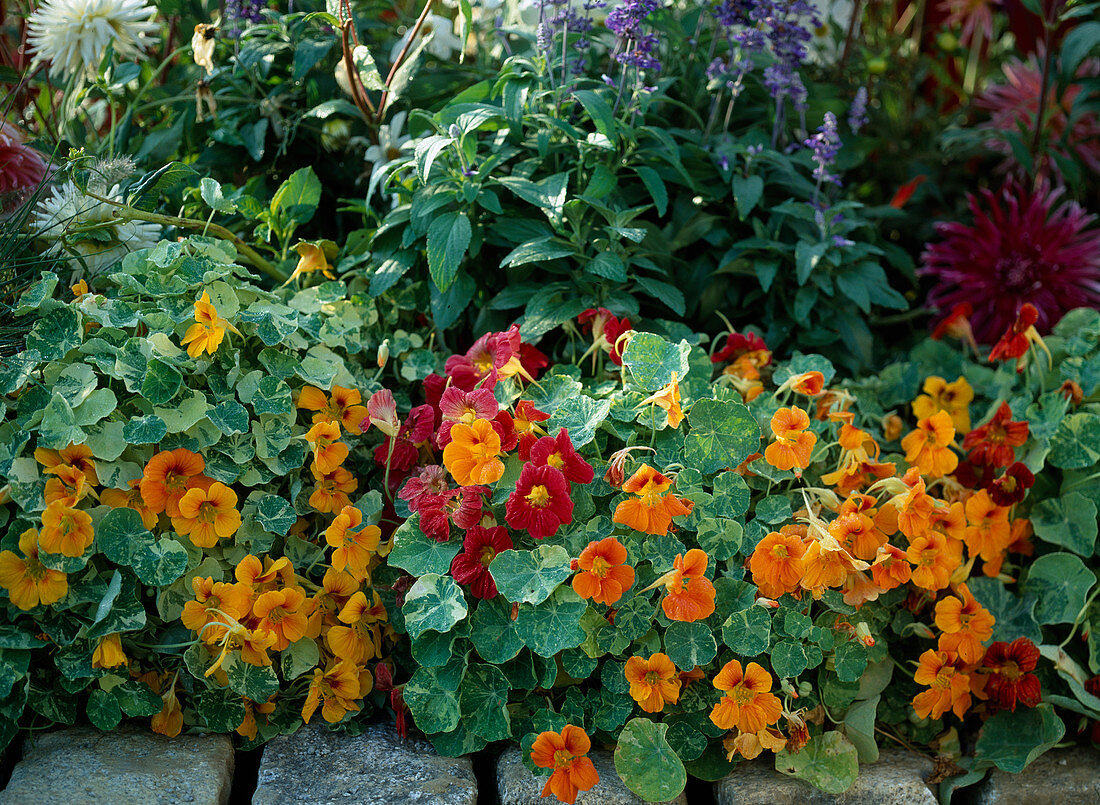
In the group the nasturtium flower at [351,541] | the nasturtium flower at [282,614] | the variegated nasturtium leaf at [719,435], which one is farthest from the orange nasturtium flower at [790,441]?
the nasturtium flower at [282,614]

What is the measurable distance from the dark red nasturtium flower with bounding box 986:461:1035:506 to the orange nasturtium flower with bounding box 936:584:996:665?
0.20 meters

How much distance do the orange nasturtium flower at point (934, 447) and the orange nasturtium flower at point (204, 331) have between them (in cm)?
112

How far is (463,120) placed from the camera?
1.48m

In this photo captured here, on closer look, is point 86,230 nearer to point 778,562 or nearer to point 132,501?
point 132,501

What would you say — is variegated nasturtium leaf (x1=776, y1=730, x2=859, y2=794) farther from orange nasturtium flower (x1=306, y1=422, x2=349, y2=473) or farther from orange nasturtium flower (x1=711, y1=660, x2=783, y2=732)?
orange nasturtium flower (x1=306, y1=422, x2=349, y2=473)

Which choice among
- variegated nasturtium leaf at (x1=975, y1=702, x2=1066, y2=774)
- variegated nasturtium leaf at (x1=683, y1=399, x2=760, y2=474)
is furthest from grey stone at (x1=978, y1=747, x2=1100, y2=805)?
variegated nasturtium leaf at (x1=683, y1=399, x2=760, y2=474)

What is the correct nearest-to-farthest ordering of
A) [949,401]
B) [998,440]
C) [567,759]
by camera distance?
[567,759], [998,440], [949,401]

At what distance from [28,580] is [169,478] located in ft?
0.71

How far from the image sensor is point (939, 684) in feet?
4.25

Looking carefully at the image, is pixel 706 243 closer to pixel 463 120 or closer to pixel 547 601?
pixel 463 120

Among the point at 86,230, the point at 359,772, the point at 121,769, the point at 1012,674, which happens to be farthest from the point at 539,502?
the point at 86,230

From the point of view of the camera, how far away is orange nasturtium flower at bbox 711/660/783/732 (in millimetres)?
1178

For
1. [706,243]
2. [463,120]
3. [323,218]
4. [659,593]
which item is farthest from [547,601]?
[323,218]

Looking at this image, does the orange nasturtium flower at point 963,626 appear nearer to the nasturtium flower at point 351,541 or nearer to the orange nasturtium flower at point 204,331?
the nasturtium flower at point 351,541
